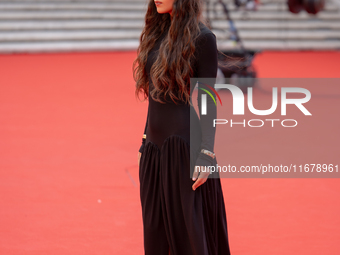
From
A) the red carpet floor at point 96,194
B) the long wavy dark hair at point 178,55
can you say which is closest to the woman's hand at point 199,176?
the long wavy dark hair at point 178,55

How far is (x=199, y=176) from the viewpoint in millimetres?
1678

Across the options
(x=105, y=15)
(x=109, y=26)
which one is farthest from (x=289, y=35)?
(x=105, y=15)

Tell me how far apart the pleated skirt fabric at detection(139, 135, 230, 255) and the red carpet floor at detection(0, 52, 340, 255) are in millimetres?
762

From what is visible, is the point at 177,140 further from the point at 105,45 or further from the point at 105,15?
the point at 105,15

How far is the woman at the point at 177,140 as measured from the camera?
1646 mm

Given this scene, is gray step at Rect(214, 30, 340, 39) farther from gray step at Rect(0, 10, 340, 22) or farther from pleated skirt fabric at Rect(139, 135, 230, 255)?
pleated skirt fabric at Rect(139, 135, 230, 255)

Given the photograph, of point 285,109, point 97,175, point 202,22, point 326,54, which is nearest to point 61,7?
point 326,54

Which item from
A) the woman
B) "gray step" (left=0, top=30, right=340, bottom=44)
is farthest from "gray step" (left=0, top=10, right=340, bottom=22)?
the woman

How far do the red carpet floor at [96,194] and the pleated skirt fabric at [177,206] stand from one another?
2.50 feet

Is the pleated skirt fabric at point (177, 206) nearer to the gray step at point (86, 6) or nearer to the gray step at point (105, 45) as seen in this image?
the gray step at point (105, 45)

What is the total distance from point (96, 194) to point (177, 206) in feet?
5.54

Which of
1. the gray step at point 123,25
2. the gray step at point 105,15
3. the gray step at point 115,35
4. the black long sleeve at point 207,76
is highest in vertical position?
the gray step at point 105,15

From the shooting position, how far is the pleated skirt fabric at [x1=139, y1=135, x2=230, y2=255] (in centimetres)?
172

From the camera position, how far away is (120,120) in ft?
17.7
